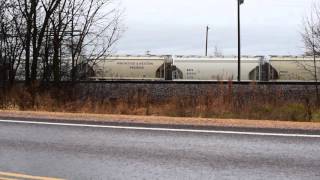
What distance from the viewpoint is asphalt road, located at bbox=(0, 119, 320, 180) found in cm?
785

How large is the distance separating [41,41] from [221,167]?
2010 centimetres

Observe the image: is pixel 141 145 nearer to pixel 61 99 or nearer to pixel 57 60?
pixel 61 99

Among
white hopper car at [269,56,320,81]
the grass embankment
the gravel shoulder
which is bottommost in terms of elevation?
the gravel shoulder

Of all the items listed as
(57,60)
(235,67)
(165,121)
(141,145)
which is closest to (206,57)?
(235,67)

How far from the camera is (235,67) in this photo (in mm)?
40062

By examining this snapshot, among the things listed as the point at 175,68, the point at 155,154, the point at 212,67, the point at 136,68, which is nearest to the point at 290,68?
the point at 212,67

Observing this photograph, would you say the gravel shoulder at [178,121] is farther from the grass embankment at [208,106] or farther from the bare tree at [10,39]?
the bare tree at [10,39]

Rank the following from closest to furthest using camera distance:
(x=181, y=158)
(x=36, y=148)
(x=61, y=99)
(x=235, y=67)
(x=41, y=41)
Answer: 1. (x=181, y=158)
2. (x=36, y=148)
3. (x=61, y=99)
4. (x=41, y=41)
5. (x=235, y=67)

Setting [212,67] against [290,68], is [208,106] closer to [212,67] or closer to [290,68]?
[290,68]

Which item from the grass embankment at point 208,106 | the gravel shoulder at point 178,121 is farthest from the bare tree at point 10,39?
the gravel shoulder at point 178,121

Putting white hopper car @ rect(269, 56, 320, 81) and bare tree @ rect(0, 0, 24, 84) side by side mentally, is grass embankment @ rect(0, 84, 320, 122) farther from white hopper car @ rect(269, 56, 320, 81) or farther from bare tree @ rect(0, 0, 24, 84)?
white hopper car @ rect(269, 56, 320, 81)

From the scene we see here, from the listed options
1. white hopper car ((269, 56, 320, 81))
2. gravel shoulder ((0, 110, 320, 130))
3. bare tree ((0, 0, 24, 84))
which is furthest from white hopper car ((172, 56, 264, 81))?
gravel shoulder ((0, 110, 320, 130))

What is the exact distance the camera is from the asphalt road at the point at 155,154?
25.7 feet

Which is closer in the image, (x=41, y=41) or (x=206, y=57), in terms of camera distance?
(x=41, y=41)
